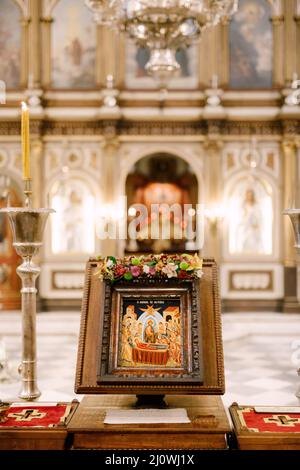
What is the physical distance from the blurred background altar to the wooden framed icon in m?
9.43

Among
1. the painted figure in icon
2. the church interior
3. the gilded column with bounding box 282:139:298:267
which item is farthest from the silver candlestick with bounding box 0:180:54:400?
the gilded column with bounding box 282:139:298:267

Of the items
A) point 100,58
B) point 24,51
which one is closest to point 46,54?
point 24,51

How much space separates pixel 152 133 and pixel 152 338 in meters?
9.99

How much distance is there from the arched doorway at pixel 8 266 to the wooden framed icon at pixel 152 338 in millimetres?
10041

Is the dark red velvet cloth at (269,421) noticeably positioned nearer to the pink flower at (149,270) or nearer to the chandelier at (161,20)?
the pink flower at (149,270)

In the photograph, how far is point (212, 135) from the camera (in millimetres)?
13000

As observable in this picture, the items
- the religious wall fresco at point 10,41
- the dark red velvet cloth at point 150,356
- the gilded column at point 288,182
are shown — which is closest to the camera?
the dark red velvet cloth at point 150,356

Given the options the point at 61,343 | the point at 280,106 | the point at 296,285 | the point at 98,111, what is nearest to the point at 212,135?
the point at 280,106

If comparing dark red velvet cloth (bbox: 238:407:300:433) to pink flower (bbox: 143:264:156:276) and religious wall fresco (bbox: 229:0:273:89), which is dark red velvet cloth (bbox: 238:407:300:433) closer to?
pink flower (bbox: 143:264:156:276)

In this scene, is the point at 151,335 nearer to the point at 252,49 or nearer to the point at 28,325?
the point at 28,325

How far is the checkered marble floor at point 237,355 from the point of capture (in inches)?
255

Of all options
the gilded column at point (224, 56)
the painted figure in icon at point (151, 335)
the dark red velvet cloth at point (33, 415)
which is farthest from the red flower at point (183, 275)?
the gilded column at point (224, 56)

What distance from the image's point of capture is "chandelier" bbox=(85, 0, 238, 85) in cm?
573

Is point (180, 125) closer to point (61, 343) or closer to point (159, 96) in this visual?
point (159, 96)
